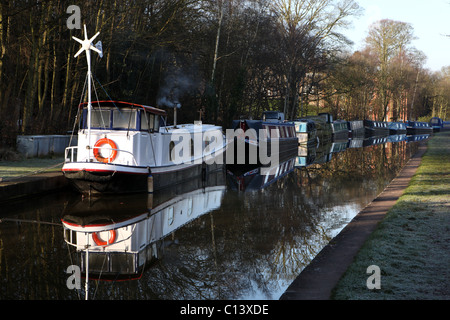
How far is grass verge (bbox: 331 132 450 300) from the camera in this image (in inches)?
200

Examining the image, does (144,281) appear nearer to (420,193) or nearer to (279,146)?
(420,193)

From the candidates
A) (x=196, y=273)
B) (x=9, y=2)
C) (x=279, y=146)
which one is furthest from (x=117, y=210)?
(x=279, y=146)

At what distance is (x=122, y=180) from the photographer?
1330cm

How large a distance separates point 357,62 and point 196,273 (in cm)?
5018

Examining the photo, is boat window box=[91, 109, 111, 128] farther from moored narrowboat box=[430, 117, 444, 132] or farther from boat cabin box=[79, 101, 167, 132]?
moored narrowboat box=[430, 117, 444, 132]

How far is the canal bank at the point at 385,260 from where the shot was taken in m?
5.14

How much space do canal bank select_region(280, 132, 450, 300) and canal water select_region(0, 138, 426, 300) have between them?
559mm

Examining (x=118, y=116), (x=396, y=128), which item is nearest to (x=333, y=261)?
(x=118, y=116)

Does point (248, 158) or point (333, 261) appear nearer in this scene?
point (333, 261)

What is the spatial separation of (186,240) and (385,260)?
376 centimetres

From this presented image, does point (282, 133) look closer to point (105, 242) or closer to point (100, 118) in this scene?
point (100, 118)

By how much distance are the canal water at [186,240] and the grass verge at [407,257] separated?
1.00 meters

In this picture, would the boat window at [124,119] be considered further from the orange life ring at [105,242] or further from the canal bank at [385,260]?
the canal bank at [385,260]

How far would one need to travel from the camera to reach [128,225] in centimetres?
988
